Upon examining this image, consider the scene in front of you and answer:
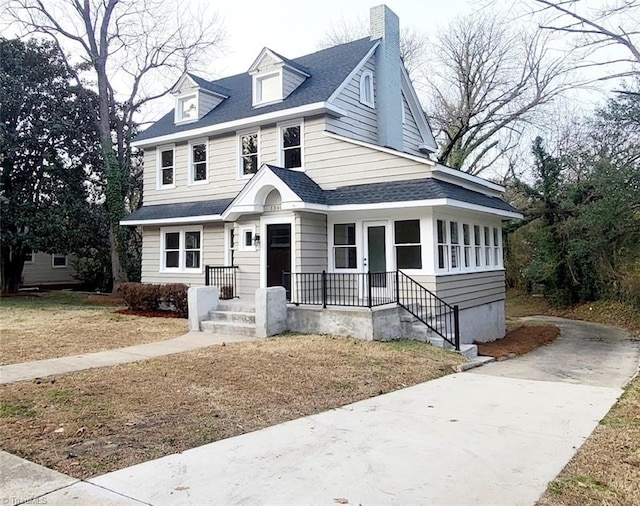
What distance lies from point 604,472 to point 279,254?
9.99 m

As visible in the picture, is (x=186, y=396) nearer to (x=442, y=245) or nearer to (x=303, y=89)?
(x=442, y=245)

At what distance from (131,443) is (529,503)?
3344 mm

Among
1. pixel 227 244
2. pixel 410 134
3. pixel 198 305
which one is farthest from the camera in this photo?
pixel 410 134


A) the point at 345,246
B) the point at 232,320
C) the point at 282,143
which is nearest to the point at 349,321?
the point at 232,320

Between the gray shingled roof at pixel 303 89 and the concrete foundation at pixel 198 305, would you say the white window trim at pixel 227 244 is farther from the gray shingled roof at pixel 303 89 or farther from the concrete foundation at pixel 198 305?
the gray shingled roof at pixel 303 89

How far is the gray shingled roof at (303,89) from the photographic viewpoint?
14117mm

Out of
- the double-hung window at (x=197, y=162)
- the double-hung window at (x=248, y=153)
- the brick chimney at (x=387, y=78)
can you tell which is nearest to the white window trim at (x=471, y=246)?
the brick chimney at (x=387, y=78)

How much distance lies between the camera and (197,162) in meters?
16.4

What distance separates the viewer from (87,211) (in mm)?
20516

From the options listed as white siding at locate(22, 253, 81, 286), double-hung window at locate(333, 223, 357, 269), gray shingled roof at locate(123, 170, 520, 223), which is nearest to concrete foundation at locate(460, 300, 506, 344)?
gray shingled roof at locate(123, 170, 520, 223)

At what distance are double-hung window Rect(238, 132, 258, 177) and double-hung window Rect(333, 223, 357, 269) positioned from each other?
366 centimetres

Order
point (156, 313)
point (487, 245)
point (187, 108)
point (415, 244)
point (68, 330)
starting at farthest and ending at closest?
point (187, 108) < point (487, 245) < point (156, 313) < point (415, 244) < point (68, 330)

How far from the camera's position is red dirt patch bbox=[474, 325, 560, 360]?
471 inches

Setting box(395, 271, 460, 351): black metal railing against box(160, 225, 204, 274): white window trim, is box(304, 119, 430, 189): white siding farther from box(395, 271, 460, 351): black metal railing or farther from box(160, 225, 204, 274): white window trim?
box(160, 225, 204, 274): white window trim
